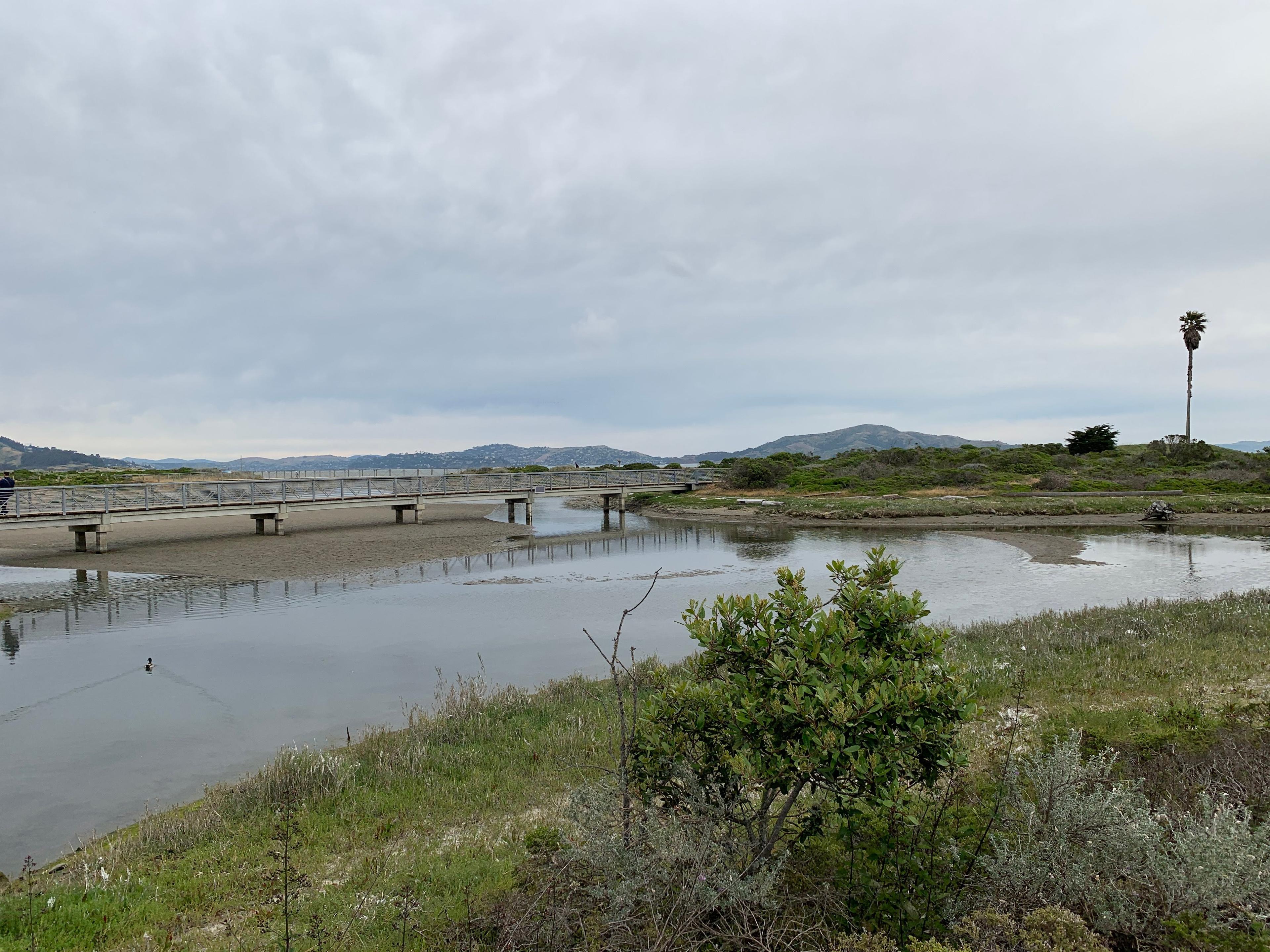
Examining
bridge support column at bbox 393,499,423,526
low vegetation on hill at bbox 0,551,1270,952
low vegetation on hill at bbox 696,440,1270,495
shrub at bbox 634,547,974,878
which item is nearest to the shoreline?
low vegetation on hill at bbox 696,440,1270,495

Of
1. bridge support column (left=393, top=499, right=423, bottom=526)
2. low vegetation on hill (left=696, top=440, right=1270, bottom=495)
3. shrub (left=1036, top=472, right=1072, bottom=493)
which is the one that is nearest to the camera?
bridge support column (left=393, top=499, right=423, bottom=526)

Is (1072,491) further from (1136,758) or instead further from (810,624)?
(810,624)

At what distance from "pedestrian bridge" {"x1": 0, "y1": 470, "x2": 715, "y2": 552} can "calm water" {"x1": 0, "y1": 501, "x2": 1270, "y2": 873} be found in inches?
110

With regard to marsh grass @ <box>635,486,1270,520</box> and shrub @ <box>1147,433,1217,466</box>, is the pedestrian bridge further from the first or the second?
shrub @ <box>1147,433,1217,466</box>

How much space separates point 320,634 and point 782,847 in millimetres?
13531

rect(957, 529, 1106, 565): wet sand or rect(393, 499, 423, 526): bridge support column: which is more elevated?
rect(393, 499, 423, 526): bridge support column

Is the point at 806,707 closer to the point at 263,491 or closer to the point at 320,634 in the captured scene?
the point at 320,634

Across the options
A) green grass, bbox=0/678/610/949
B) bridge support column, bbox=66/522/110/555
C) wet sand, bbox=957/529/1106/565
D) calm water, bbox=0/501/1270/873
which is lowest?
calm water, bbox=0/501/1270/873

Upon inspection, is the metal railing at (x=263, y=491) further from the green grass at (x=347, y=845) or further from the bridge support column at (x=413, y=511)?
the green grass at (x=347, y=845)

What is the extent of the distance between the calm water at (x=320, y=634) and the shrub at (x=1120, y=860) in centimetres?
811

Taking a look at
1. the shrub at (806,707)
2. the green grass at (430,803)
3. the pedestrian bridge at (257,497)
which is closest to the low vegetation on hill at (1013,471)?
the pedestrian bridge at (257,497)

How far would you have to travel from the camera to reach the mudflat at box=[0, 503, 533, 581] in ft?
80.7

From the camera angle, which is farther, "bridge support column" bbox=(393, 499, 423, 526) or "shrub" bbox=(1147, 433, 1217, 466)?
"shrub" bbox=(1147, 433, 1217, 466)

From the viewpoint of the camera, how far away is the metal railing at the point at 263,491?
26312 mm
